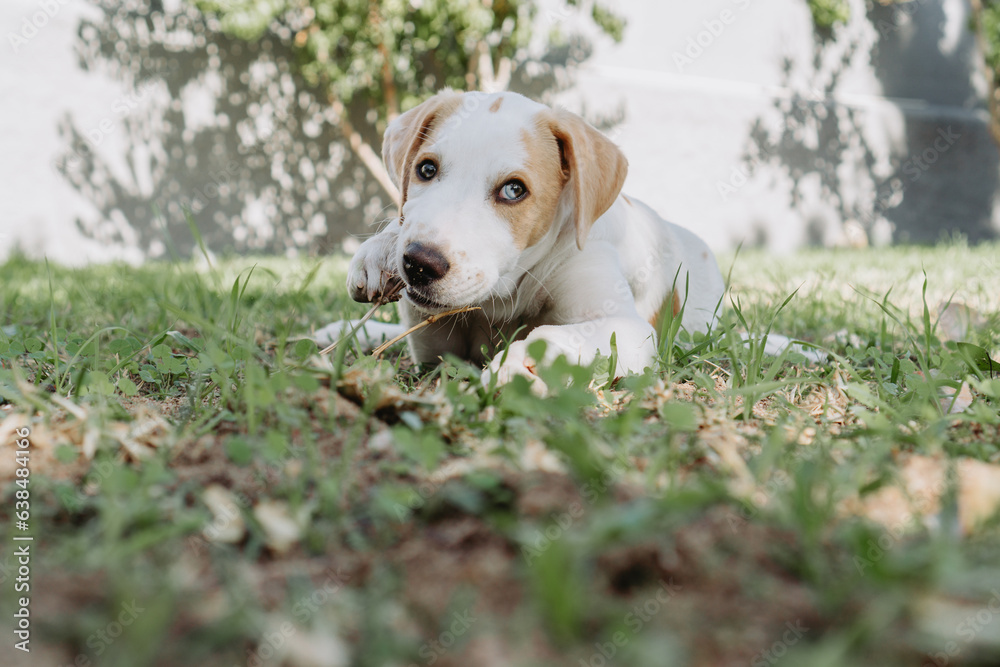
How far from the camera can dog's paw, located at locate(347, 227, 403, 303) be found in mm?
2438

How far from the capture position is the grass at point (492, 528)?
0.79 m

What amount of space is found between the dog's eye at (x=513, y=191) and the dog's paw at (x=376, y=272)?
0.42 meters

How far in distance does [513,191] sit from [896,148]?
14928 millimetres

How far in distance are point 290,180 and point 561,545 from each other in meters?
10.4

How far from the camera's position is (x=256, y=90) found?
10148mm

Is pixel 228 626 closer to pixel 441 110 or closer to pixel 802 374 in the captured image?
pixel 802 374

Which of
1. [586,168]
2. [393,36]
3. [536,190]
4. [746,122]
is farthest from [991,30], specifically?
[536,190]

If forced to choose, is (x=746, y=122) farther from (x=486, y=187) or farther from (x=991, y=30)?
(x=486, y=187)

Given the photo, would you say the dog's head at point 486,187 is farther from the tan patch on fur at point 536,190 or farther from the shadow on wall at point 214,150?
the shadow on wall at point 214,150

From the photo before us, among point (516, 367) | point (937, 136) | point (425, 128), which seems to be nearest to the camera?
point (516, 367)

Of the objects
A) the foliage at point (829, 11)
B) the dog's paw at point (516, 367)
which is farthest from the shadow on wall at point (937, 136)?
the dog's paw at point (516, 367)

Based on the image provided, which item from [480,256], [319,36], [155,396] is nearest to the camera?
[155,396]

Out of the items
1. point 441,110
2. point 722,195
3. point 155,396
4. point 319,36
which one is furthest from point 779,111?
point 155,396

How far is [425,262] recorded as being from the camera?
81.2 inches
